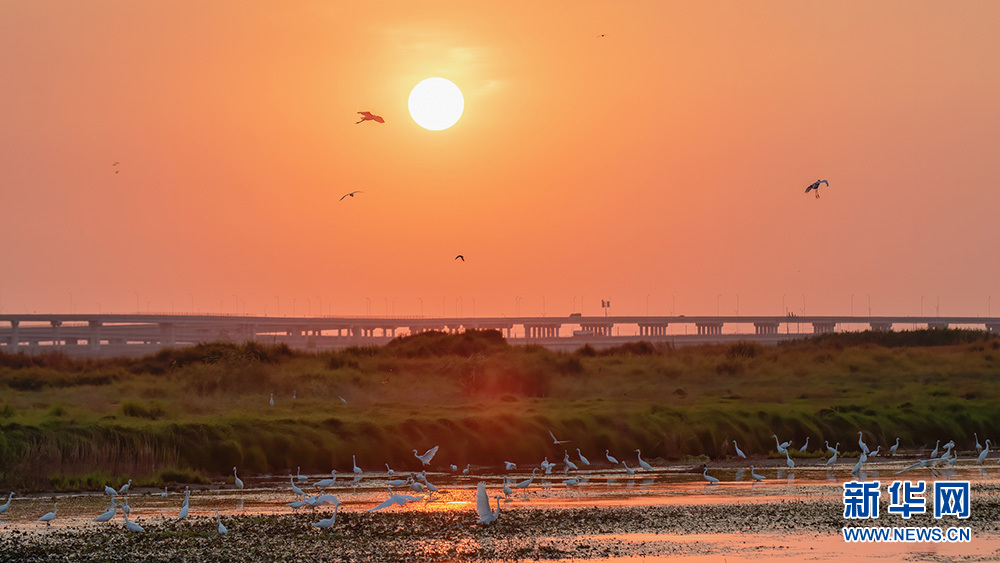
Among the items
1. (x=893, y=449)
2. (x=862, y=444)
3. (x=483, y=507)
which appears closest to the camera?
(x=483, y=507)

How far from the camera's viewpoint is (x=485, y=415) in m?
40.3

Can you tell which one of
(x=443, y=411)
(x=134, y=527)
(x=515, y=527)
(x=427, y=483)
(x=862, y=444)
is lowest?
(x=515, y=527)

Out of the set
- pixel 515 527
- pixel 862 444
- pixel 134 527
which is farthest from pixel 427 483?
pixel 862 444

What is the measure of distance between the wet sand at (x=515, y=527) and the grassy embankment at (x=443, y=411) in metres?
3.82

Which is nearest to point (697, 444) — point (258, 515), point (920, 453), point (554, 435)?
point (554, 435)

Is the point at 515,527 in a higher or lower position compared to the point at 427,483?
lower

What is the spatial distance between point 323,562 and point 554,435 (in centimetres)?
1923

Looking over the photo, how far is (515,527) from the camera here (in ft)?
76.3

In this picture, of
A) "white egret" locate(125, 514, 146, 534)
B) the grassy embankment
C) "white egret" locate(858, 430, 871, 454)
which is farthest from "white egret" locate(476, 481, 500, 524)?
"white egret" locate(858, 430, 871, 454)

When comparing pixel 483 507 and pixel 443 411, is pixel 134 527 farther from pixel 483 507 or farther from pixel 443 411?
pixel 443 411

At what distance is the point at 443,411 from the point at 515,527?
1882cm

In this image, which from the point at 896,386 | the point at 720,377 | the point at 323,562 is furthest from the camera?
the point at 720,377

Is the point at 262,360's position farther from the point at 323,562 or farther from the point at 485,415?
the point at 323,562

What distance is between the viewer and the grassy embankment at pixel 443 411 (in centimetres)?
3394
